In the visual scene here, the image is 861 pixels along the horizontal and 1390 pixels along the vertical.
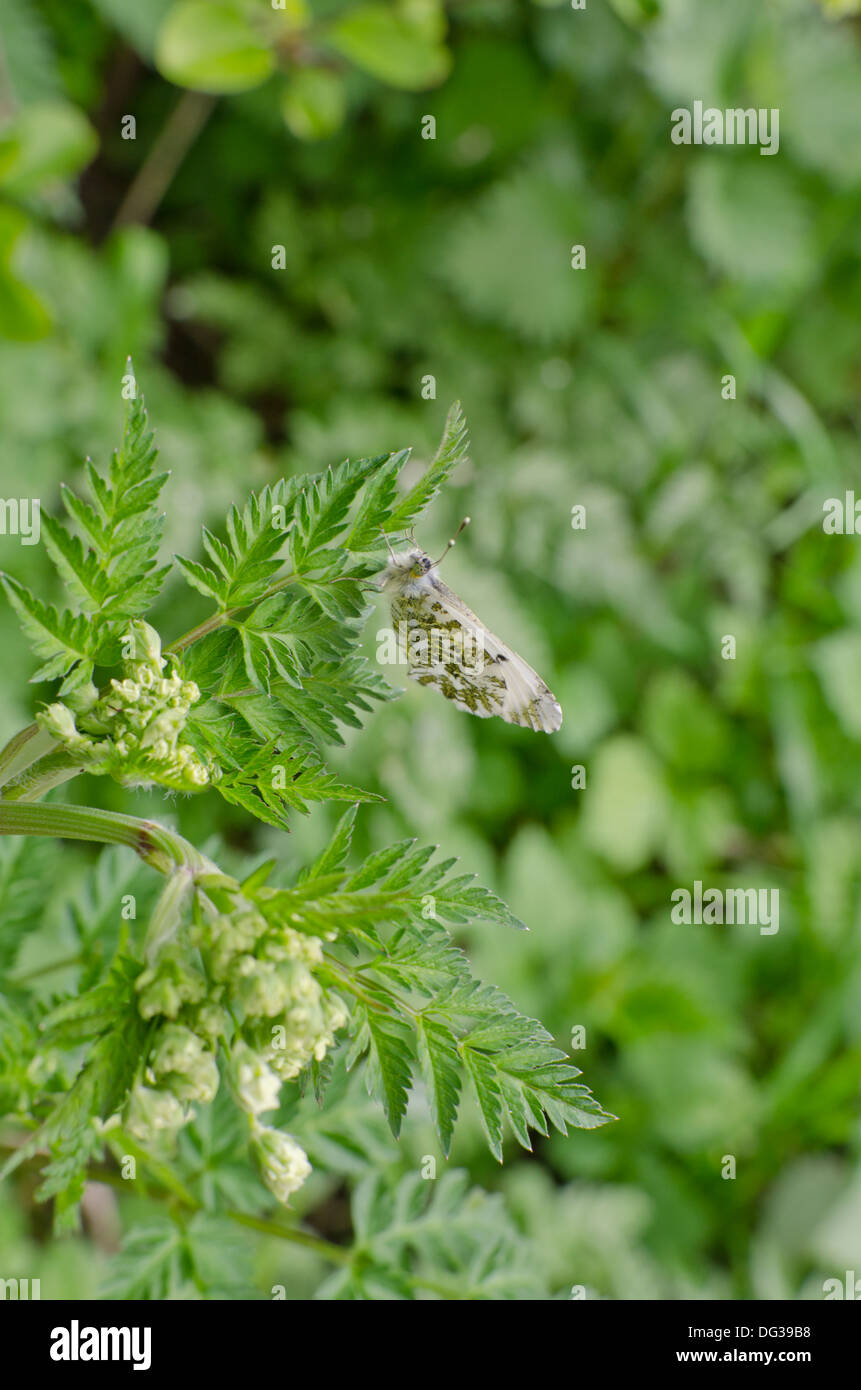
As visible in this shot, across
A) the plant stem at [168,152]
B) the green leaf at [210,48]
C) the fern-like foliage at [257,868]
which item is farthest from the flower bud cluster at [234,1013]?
the plant stem at [168,152]

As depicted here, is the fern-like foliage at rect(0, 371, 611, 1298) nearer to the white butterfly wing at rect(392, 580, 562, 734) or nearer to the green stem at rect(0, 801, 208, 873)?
the green stem at rect(0, 801, 208, 873)

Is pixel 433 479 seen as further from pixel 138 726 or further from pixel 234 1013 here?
pixel 234 1013

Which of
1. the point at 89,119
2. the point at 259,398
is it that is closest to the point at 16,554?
the point at 259,398

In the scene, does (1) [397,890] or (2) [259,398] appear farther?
(2) [259,398]

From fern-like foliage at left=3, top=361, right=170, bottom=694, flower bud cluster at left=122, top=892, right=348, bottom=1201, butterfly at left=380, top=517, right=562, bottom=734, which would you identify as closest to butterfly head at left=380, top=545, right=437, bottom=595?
butterfly at left=380, top=517, right=562, bottom=734

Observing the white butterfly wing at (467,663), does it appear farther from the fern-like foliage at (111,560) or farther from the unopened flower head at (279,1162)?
the unopened flower head at (279,1162)
